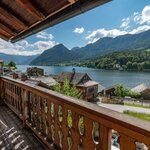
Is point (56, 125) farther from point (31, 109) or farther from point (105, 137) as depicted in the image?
point (31, 109)

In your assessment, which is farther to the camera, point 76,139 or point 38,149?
point 38,149

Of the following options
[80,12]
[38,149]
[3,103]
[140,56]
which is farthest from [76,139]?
[140,56]

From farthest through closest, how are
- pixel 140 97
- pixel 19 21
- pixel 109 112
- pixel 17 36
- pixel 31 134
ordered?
1. pixel 140 97
2. pixel 17 36
3. pixel 19 21
4. pixel 31 134
5. pixel 109 112

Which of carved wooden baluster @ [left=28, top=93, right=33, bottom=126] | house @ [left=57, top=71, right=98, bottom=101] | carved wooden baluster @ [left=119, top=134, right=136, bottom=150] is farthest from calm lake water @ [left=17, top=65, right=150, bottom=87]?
carved wooden baluster @ [left=119, top=134, right=136, bottom=150]

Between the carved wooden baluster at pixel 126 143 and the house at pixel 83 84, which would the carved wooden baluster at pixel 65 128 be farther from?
the house at pixel 83 84

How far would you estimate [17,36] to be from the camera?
5.28 m

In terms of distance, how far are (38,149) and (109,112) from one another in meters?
1.62

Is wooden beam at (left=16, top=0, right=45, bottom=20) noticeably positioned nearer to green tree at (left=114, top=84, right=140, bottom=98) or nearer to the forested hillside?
green tree at (left=114, top=84, right=140, bottom=98)

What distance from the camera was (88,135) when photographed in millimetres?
1679

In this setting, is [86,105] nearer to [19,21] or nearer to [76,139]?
[76,139]

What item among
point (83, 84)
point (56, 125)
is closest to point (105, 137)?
point (56, 125)

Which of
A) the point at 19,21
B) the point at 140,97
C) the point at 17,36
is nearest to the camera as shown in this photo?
the point at 19,21

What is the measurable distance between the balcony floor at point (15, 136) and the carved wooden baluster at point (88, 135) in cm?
124

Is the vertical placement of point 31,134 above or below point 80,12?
below
